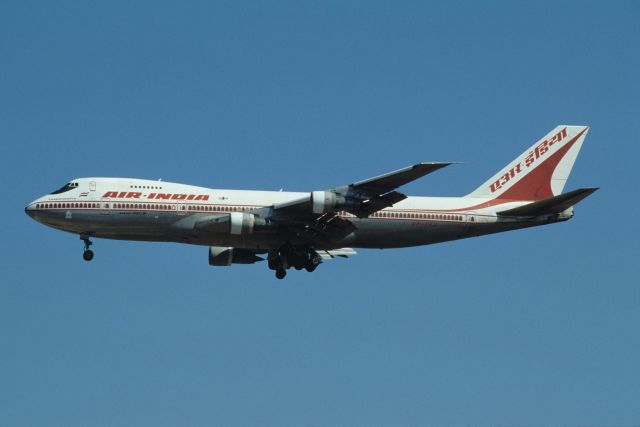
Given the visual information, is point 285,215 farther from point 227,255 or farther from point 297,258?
point 227,255

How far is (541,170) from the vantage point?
195ft

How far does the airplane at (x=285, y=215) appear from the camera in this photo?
51656 millimetres

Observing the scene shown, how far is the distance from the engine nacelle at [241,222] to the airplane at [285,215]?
5cm

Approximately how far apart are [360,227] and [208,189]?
7.98 meters

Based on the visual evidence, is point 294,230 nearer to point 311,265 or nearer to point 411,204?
point 311,265

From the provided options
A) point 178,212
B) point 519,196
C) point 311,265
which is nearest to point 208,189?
point 178,212

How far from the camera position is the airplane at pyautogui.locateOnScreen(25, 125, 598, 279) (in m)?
51.7

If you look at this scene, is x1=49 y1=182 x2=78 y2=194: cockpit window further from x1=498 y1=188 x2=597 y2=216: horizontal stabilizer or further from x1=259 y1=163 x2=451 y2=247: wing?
x1=498 y1=188 x2=597 y2=216: horizontal stabilizer

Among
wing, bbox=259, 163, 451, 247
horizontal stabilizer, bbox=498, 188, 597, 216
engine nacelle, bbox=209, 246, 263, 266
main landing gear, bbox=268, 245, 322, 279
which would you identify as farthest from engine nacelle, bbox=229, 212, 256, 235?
horizontal stabilizer, bbox=498, 188, 597, 216

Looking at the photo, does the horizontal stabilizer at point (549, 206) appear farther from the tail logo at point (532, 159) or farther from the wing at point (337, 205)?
the wing at point (337, 205)

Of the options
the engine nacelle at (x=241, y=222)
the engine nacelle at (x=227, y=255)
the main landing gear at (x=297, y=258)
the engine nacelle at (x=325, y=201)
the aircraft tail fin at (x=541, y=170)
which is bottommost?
the main landing gear at (x=297, y=258)

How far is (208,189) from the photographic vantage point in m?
54.6

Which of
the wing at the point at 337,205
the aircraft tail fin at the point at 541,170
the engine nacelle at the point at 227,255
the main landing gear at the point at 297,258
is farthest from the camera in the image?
the aircraft tail fin at the point at 541,170

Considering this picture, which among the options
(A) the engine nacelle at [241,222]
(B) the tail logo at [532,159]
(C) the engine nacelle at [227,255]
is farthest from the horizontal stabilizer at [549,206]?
(C) the engine nacelle at [227,255]
